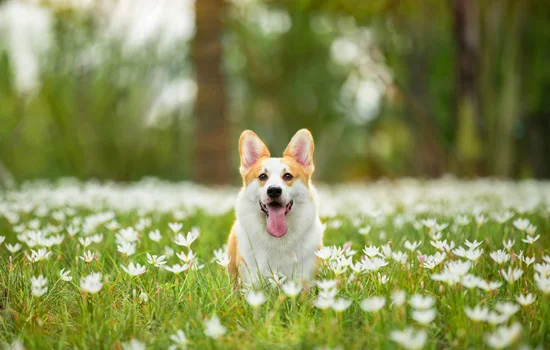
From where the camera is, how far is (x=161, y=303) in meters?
2.64

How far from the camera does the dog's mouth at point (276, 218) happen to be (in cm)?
325

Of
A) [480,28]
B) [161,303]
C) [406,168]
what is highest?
[480,28]

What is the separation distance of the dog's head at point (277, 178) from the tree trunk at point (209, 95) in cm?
607

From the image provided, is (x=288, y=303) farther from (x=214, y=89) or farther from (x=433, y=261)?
(x=214, y=89)

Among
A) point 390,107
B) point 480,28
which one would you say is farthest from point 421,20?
point 390,107

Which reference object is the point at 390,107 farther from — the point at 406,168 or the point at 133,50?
the point at 133,50

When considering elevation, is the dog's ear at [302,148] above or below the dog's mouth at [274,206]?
above

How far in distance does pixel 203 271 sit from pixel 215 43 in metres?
7.68

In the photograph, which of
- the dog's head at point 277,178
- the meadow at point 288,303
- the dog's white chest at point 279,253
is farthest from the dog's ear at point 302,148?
the meadow at point 288,303

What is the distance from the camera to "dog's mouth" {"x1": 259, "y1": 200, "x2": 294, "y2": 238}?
128 inches

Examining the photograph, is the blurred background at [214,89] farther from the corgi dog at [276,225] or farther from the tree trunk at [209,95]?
the corgi dog at [276,225]

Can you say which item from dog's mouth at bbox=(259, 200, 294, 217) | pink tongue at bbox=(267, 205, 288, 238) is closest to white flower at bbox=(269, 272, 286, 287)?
pink tongue at bbox=(267, 205, 288, 238)

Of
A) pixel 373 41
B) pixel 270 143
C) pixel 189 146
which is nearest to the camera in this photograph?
pixel 189 146

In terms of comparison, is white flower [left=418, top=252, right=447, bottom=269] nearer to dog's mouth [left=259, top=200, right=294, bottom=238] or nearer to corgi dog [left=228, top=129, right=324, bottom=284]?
corgi dog [left=228, top=129, right=324, bottom=284]
